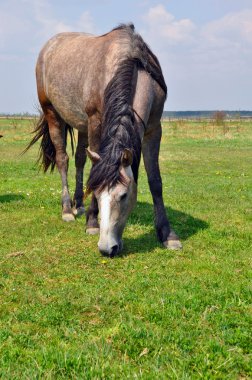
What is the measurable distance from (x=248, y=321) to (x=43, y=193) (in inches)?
316

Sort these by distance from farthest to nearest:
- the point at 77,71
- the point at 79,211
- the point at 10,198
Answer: the point at 10,198, the point at 79,211, the point at 77,71

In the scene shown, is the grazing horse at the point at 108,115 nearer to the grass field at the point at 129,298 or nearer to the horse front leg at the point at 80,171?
the horse front leg at the point at 80,171

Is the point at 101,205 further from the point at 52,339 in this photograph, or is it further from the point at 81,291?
the point at 52,339

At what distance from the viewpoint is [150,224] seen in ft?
27.3

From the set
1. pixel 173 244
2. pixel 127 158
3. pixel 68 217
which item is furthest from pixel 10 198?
pixel 127 158

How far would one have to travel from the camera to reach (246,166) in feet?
60.8

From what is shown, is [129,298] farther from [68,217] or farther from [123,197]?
[68,217]

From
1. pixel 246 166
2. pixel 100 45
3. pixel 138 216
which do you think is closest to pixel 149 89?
pixel 100 45

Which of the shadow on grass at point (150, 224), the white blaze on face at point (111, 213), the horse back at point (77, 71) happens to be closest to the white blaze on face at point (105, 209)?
the white blaze on face at point (111, 213)

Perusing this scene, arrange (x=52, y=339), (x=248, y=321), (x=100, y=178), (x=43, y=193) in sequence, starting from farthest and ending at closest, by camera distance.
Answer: (x=43, y=193) → (x=100, y=178) → (x=248, y=321) → (x=52, y=339)

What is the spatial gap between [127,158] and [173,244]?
5.88 ft

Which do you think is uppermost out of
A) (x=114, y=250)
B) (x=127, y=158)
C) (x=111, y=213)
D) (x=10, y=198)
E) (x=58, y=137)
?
(x=127, y=158)

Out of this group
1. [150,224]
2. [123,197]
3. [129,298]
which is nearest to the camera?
[129,298]

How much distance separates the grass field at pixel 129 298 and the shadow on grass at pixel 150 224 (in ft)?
0.06
